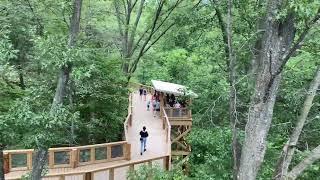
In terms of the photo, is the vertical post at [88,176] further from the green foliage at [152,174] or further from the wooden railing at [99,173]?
the green foliage at [152,174]

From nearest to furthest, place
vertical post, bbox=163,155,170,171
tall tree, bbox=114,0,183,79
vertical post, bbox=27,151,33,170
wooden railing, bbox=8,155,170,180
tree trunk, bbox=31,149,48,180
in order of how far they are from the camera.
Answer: tree trunk, bbox=31,149,48,180
wooden railing, bbox=8,155,170,180
vertical post, bbox=27,151,33,170
vertical post, bbox=163,155,170,171
tall tree, bbox=114,0,183,79

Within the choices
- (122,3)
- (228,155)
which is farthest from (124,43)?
(228,155)

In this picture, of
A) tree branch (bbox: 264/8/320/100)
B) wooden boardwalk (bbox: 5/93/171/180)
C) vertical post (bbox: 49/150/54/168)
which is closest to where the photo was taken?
tree branch (bbox: 264/8/320/100)

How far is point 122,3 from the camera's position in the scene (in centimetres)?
2086

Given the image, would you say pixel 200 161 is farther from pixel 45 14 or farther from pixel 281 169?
pixel 45 14

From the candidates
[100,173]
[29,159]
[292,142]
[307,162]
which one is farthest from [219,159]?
[29,159]

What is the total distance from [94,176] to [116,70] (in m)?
6.22

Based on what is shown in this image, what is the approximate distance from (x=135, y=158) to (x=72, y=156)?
2770 millimetres

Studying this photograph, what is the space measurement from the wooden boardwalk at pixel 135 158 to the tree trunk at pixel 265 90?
779cm

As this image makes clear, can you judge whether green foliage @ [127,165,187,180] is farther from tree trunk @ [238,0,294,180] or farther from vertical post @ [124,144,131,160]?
tree trunk @ [238,0,294,180]

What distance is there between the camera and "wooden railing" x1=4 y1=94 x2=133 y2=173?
41.5 feet

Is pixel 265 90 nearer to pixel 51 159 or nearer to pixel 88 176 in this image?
pixel 88 176

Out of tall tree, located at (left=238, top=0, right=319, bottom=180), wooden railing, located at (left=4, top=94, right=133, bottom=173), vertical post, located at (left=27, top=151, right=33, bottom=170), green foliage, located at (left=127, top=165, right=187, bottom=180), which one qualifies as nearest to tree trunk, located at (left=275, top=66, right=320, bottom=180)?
tall tree, located at (left=238, top=0, right=319, bottom=180)

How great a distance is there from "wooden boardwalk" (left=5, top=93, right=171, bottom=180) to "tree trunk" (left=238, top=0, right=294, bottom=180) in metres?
7.79
